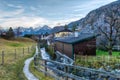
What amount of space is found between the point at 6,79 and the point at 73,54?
69.9 ft

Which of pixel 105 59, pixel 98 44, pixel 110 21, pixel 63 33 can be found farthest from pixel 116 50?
pixel 63 33

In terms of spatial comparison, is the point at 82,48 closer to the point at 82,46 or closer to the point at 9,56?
the point at 82,46

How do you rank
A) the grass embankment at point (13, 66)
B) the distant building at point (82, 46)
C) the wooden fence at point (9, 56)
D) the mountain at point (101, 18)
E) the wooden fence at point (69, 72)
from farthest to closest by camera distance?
1. the mountain at point (101, 18)
2. the distant building at point (82, 46)
3. the wooden fence at point (9, 56)
4. the grass embankment at point (13, 66)
5. the wooden fence at point (69, 72)

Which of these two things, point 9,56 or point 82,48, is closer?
point 9,56

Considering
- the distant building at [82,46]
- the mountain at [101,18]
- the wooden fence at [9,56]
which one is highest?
the mountain at [101,18]

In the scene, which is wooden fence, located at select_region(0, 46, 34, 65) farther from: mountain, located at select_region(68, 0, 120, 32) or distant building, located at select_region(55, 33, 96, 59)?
mountain, located at select_region(68, 0, 120, 32)

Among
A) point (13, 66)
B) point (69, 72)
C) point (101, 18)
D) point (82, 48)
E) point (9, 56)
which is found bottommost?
point (9, 56)

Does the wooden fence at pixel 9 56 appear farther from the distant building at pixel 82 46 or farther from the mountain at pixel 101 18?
the mountain at pixel 101 18

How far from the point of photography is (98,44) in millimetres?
50344

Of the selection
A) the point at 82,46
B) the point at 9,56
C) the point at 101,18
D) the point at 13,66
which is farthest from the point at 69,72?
the point at 101,18

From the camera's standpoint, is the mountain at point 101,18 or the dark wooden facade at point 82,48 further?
the mountain at point 101,18

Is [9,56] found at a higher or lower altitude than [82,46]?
lower

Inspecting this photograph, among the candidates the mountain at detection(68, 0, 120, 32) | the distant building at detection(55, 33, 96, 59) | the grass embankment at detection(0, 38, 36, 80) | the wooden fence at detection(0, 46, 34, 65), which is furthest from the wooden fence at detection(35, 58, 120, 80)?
the mountain at detection(68, 0, 120, 32)

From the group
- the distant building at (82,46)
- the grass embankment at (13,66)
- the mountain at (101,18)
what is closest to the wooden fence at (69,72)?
the grass embankment at (13,66)
